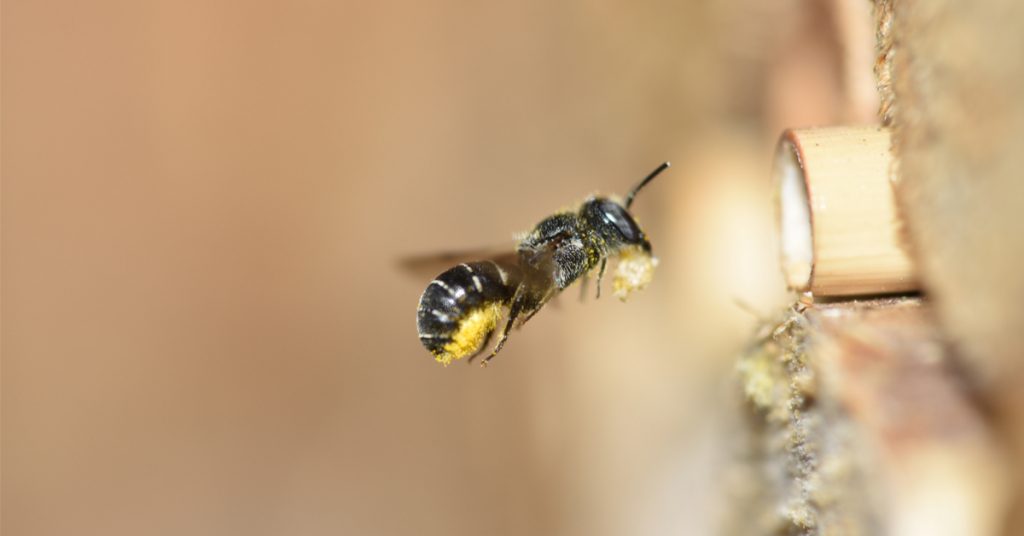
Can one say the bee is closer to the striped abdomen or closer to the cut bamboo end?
the striped abdomen

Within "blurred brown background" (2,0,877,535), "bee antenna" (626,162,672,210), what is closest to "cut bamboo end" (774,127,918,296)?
"bee antenna" (626,162,672,210)

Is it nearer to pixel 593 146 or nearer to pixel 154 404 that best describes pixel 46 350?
pixel 154 404

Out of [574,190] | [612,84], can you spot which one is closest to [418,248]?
[574,190]

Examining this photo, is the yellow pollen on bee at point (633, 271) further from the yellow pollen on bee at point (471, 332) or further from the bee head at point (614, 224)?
the yellow pollen on bee at point (471, 332)

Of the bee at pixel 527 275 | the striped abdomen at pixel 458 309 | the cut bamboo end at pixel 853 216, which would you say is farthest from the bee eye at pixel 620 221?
the cut bamboo end at pixel 853 216

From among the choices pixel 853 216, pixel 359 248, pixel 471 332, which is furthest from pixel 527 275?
pixel 359 248

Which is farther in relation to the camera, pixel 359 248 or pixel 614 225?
pixel 359 248

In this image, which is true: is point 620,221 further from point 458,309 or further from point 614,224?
point 458,309
